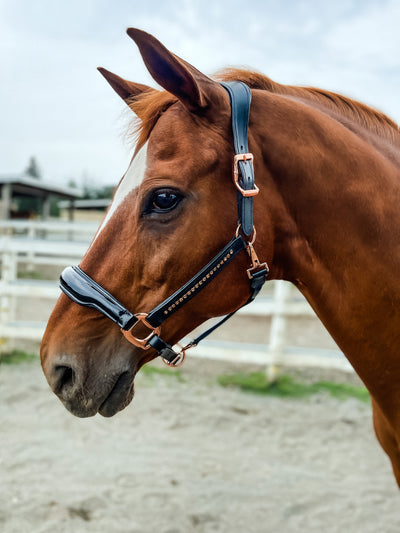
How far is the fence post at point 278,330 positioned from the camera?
5.15 m

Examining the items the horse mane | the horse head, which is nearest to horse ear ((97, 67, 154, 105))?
the horse mane

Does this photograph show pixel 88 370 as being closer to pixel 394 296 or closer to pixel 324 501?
pixel 394 296

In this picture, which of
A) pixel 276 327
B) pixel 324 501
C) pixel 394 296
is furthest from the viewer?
pixel 276 327

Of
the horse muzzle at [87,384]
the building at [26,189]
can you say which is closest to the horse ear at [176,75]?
the horse muzzle at [87,384]

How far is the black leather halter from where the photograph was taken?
1.37 metres

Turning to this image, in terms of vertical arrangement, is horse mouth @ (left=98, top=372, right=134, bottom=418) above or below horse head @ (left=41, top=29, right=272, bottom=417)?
below

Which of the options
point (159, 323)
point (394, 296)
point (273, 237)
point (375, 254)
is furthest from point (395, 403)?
point (159, 323)

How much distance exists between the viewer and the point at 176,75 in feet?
4.33

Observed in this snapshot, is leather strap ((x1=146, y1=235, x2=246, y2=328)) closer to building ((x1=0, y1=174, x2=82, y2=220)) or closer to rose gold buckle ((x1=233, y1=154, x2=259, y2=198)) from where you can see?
rose gold buckle ((x1=233, y1=154, x2=259, y2=198))

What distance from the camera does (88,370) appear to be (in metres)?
1.40

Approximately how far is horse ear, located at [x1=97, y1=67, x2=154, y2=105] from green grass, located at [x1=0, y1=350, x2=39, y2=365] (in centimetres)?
474

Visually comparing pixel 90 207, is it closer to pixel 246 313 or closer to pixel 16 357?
pixel 16 357

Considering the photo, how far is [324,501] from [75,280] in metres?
2.58

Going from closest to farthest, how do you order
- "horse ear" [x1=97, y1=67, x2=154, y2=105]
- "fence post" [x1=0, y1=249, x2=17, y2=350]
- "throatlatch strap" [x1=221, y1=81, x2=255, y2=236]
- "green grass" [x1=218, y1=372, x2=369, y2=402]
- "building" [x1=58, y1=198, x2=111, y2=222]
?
"throatlatch strap" [x1=221, y1=81, x2=255, y2=236] < "horse ear" [x1=97, y1=67, x2=154, y2=105] < "green grass" [x1=218, y1=372, x2=369, y2=402] < "fence post" [x1=0, y1=249, x2=17, y2=350] < "building" [x1=58, y1=198, x2=111, y2=222]
